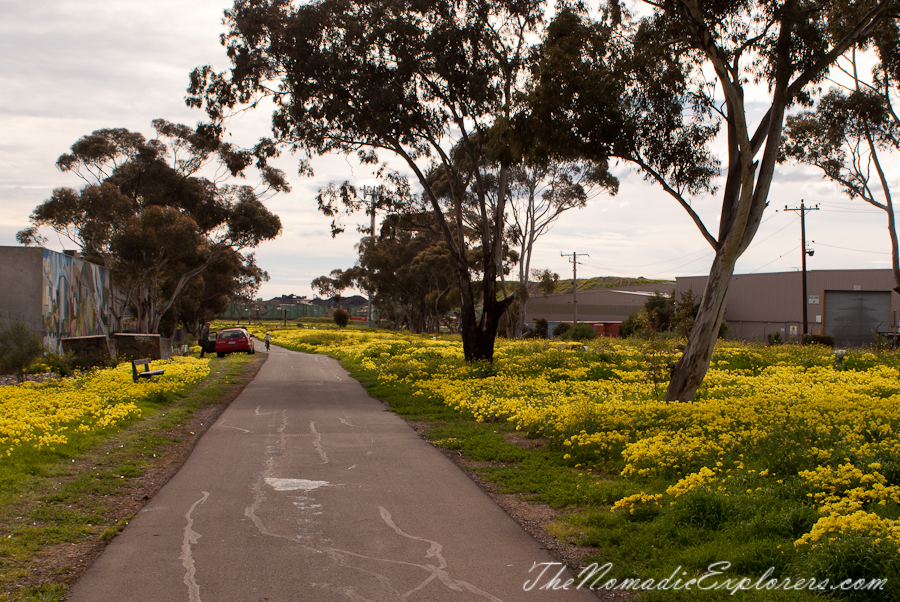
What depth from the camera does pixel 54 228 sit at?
109 feet

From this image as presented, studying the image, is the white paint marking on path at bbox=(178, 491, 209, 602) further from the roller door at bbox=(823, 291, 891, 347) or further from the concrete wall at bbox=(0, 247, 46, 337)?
the roller door at bbox=(823, 291, 891, 347)

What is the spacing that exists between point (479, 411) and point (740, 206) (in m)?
5.83

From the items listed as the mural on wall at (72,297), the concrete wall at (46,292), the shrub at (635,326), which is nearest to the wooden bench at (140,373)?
the concrete wall at (46,292)

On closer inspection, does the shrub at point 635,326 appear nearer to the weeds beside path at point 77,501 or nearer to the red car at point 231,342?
the red car at point 231,342

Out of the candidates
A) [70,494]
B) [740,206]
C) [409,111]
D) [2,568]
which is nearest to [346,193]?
[409,111]

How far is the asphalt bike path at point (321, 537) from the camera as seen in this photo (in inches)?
184

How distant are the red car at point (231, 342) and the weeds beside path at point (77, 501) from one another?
78.6 feet

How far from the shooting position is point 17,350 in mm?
18266

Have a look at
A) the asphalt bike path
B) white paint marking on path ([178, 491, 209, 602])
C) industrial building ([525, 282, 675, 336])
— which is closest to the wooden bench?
the asphalt bike path

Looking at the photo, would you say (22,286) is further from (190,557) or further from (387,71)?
(190,557)

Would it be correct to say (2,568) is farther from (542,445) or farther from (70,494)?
(542,445)

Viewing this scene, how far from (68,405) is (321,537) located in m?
8.83

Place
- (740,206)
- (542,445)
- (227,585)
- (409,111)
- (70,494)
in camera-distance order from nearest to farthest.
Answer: (227,585) < (70,494) < (542,445) < (740,206) < (409,111)

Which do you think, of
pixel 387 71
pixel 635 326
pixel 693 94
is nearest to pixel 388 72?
pixel 387 71
